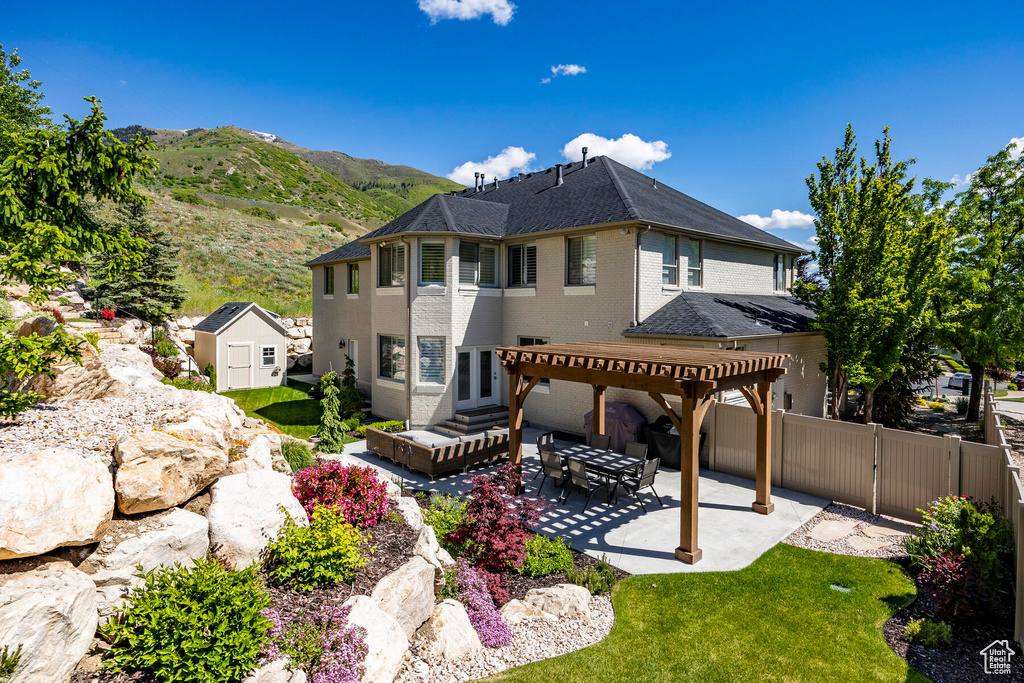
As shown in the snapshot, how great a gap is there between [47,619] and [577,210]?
1585cm

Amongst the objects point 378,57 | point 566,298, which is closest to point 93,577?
point 566,298

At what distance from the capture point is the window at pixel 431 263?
1714cm

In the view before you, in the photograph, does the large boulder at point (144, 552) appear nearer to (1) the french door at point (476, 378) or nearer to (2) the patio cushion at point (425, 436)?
(2) the patio cushion at point (425, 436)

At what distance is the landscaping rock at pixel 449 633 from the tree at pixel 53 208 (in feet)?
17.3

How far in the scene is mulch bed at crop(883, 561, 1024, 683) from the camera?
543cm

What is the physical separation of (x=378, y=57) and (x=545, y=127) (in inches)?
421

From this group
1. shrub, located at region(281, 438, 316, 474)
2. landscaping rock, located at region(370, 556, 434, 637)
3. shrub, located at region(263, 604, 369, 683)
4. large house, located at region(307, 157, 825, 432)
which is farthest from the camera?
large house, located at region(307, 157, 825, 432)

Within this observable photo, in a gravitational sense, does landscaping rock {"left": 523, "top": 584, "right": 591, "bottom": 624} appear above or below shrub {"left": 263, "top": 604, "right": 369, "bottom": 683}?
below

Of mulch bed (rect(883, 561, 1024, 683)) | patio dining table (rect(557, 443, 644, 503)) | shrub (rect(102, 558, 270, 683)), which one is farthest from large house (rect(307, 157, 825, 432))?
shrub (rect(102, 558, 270, 683))

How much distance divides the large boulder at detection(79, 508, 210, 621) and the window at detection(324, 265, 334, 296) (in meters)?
20.3

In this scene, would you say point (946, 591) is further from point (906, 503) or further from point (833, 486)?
point (833, 486)

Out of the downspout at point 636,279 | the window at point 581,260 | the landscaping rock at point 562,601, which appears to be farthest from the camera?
the window at point 581,260

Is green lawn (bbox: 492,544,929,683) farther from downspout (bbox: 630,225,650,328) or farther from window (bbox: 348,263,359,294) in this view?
window (bbox: 348,263,359,294)

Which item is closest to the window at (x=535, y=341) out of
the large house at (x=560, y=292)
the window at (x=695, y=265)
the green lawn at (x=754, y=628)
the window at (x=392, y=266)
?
the large house at (x=560, y=292)
